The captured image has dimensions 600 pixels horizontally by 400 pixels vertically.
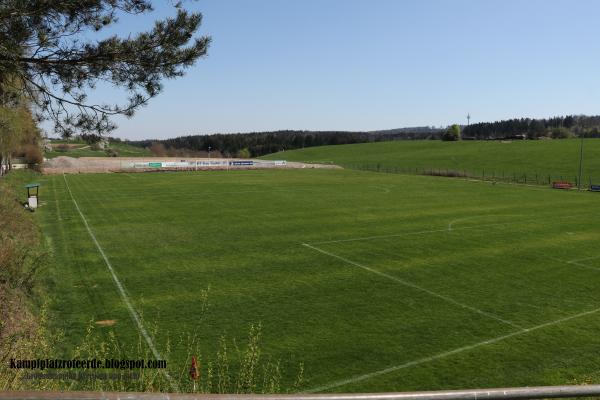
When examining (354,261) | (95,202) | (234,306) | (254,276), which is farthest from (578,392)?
(95,202)

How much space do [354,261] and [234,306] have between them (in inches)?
269

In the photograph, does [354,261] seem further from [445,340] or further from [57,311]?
[57,311]

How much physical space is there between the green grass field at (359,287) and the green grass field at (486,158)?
47882mm

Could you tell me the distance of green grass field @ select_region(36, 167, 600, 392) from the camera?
11023 mm

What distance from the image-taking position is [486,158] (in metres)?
97.5

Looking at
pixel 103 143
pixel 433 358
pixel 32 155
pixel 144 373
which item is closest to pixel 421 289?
pixel 433 358

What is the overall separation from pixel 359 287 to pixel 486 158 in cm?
8911

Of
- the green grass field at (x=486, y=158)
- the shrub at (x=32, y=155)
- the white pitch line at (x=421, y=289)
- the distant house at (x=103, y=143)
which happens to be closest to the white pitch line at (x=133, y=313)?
the distant house at (x=103, y=143)

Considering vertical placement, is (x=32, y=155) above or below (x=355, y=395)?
above

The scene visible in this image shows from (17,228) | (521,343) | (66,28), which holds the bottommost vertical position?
(521,343)

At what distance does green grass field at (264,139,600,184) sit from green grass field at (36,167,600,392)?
157 feet

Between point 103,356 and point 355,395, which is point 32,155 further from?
point 355,395

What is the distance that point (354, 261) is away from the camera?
19844mm

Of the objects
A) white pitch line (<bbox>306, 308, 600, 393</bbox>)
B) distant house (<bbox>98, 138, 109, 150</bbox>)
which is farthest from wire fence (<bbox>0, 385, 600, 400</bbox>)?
distant house (<bbox>98, 138, 109, 150</bbox>)
